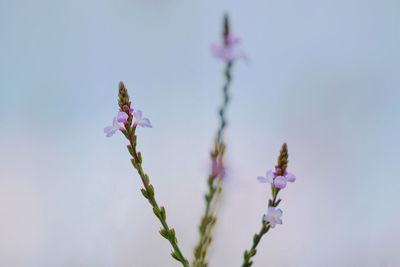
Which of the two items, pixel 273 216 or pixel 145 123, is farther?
pixel 145 123

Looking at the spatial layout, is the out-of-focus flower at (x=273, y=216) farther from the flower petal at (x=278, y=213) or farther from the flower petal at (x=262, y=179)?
the flower petal at (x=262, y=179)

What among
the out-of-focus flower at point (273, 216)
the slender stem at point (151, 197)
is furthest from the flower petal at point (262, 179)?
the slender stem at point (151, 197)

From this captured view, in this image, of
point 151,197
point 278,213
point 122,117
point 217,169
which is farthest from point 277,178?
point 122,117

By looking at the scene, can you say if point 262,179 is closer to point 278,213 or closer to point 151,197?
point 278,213

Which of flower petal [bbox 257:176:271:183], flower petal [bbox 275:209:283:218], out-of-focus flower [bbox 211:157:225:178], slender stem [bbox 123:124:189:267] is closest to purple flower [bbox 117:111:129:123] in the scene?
slender stem [bbox 123:124:189:267]

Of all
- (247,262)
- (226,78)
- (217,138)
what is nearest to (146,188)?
(217,138)

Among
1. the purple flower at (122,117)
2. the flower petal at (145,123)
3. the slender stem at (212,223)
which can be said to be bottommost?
the slender stem at (212,223)
